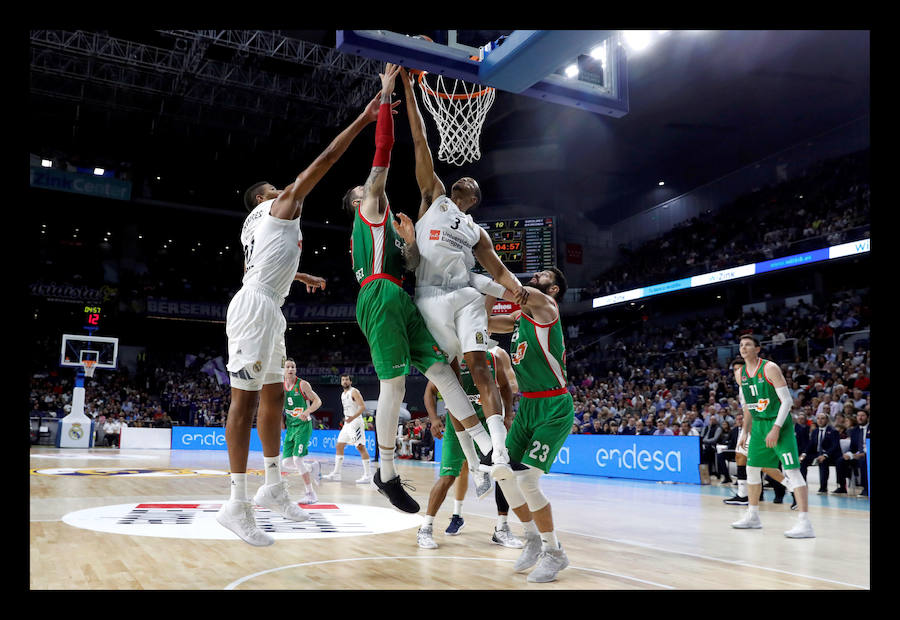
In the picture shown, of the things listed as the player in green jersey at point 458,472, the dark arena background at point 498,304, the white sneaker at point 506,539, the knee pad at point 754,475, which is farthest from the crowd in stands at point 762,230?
the white sneaker at point 506,539

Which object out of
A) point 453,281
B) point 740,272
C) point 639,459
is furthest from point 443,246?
point 740,272

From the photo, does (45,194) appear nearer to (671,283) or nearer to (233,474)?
(671,283)

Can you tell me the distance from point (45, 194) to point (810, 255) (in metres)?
27.6

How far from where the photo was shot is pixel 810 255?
62.0 ft

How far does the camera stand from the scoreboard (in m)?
20.2

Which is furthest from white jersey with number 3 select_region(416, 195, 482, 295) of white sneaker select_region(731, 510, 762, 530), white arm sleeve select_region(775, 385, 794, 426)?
white sneaker select_region(731, 510, 762, 530)

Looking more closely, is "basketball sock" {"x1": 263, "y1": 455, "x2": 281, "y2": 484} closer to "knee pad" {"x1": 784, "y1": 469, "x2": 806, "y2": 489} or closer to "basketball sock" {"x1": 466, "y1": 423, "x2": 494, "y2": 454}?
"basketball sock" {"x1": 466, "y1": 423, "x2": 494, "y2": 454}

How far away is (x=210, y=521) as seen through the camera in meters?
6.74

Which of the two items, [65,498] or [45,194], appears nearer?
[65,498]

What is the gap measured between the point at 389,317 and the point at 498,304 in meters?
18.2

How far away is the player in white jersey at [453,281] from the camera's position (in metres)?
4.46

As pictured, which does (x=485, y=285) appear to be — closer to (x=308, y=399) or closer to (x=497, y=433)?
(x=497, y=433)
